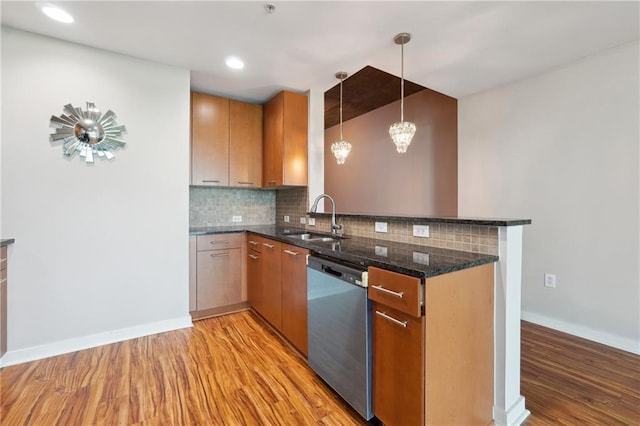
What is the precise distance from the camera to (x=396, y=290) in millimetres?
1281

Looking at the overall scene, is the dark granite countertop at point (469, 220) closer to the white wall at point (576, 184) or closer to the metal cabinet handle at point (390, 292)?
→ the metal cabinet handle at point (390, 292)

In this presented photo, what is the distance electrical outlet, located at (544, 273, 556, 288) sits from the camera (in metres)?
2.74

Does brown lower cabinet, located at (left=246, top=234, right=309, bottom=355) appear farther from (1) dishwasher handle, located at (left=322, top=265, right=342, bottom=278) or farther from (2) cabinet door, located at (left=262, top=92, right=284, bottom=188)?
(2) cabinet door, located at (left=262, top=92, right=284, bottom=188)

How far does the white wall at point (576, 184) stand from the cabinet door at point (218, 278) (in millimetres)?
2931

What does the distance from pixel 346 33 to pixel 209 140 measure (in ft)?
6.23

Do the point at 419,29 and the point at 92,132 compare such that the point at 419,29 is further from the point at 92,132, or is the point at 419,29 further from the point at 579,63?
the point at 92,132

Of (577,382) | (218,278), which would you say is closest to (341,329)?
(577,382)

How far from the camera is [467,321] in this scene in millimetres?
1372

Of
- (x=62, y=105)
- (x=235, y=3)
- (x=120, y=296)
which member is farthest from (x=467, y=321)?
(x=62, y=105)

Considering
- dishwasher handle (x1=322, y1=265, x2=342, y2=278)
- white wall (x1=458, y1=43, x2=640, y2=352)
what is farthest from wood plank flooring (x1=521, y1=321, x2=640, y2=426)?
dishwasher handle (x1=322, y1=265, x2=342, y2=278)

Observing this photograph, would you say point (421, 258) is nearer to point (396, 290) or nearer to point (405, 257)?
point (405, 257)

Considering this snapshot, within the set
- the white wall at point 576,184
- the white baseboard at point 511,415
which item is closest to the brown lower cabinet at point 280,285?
the white baseboard at point 511,415

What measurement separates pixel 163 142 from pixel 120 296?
4.66 feet

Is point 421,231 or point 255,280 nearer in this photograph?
point 421,231
